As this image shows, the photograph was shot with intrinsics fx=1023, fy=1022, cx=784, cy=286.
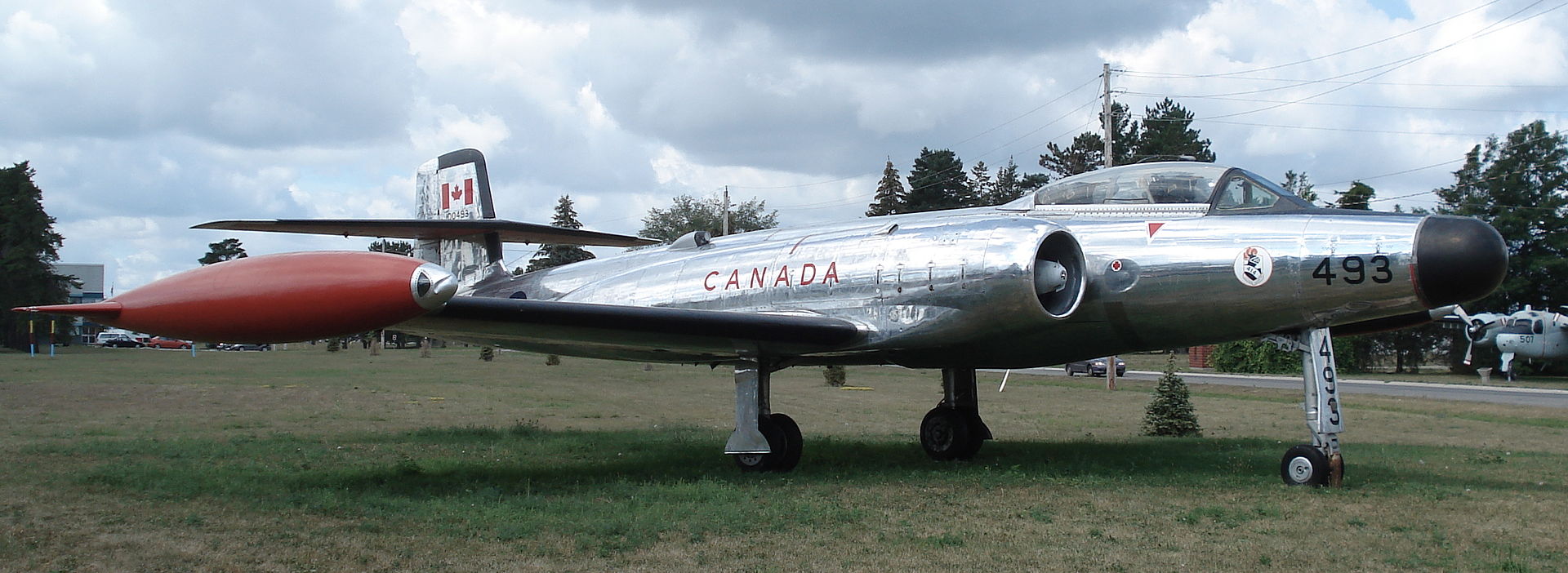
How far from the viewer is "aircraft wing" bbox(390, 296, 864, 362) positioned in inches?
344

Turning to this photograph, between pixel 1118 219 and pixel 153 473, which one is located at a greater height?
pixel 1118 219

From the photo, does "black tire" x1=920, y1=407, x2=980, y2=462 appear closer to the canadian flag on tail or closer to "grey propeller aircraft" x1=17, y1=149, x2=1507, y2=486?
"grey propeller aircraft" x1=17, y1=149, x2=1507, y2=486

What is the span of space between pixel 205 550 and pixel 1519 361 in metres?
56.2

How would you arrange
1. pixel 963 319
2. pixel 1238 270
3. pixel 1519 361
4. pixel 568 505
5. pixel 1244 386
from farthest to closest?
pixel 1519 361
pixel 1244 386
pixel 963 319
pixel 1238 270
pixel 568 505

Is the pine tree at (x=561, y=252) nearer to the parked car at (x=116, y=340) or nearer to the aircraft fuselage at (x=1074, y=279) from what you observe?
the parked car at (x=116, y=340)

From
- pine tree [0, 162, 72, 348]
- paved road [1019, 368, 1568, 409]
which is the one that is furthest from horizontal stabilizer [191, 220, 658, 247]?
pine tree [0, 162, 72, 348]

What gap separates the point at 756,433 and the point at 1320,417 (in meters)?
5.10

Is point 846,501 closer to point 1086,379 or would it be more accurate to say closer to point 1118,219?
point 1118,219

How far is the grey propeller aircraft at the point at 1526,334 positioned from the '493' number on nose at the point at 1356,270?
3819cm

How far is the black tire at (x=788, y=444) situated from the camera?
10.5m

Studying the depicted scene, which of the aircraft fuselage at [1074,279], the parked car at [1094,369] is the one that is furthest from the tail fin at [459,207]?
the parked car at [1094,369]

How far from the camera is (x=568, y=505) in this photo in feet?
26.6

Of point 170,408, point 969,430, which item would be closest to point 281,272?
point 969,430

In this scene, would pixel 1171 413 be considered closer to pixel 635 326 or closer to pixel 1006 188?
pixel 635 326
